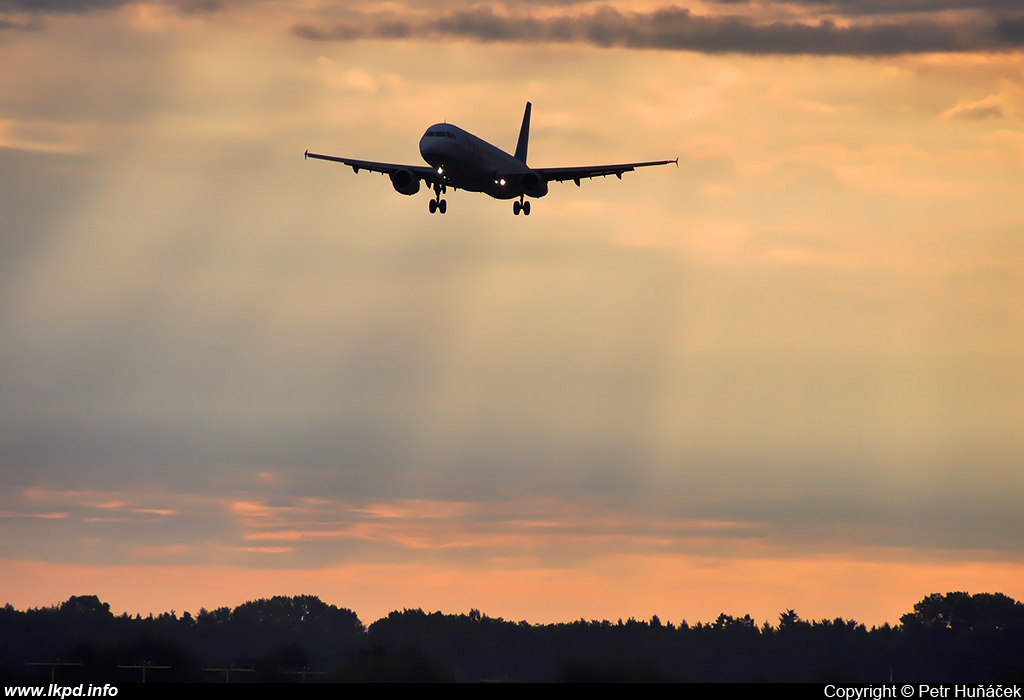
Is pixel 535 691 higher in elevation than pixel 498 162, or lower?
lower

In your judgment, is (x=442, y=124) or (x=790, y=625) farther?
(x=790, y=625)

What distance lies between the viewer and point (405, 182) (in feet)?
337

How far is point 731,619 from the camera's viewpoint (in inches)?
4572

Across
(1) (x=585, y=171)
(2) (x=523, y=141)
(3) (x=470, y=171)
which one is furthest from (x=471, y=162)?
(2) (x=523, y=141)

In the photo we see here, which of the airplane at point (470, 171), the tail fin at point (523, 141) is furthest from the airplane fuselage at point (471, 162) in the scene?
the tail fin at point (523, 141)

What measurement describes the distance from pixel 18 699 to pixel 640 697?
3383 centimetres

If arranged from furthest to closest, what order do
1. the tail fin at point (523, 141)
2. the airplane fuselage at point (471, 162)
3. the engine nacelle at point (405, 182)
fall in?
the tail fin at point (523, 141) < the engine nacelle at point (405, 182) < the airplane fuselage at point (471, 162)

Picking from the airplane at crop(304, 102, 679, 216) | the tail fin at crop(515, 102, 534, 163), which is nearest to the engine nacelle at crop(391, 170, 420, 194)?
the airplane at crop(304, 102, 679, 216)

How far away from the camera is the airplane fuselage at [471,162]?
98.9 metres

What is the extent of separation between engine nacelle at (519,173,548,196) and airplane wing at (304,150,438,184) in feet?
24.0

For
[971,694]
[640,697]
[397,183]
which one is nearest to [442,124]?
[397,183]

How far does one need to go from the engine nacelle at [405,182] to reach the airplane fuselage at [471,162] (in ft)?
8.94

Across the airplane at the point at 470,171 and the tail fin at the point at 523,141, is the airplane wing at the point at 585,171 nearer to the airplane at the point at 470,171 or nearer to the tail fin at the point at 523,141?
the airplane at the point at 470,171

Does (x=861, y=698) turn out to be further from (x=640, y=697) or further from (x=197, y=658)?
(x=197, y=658)
